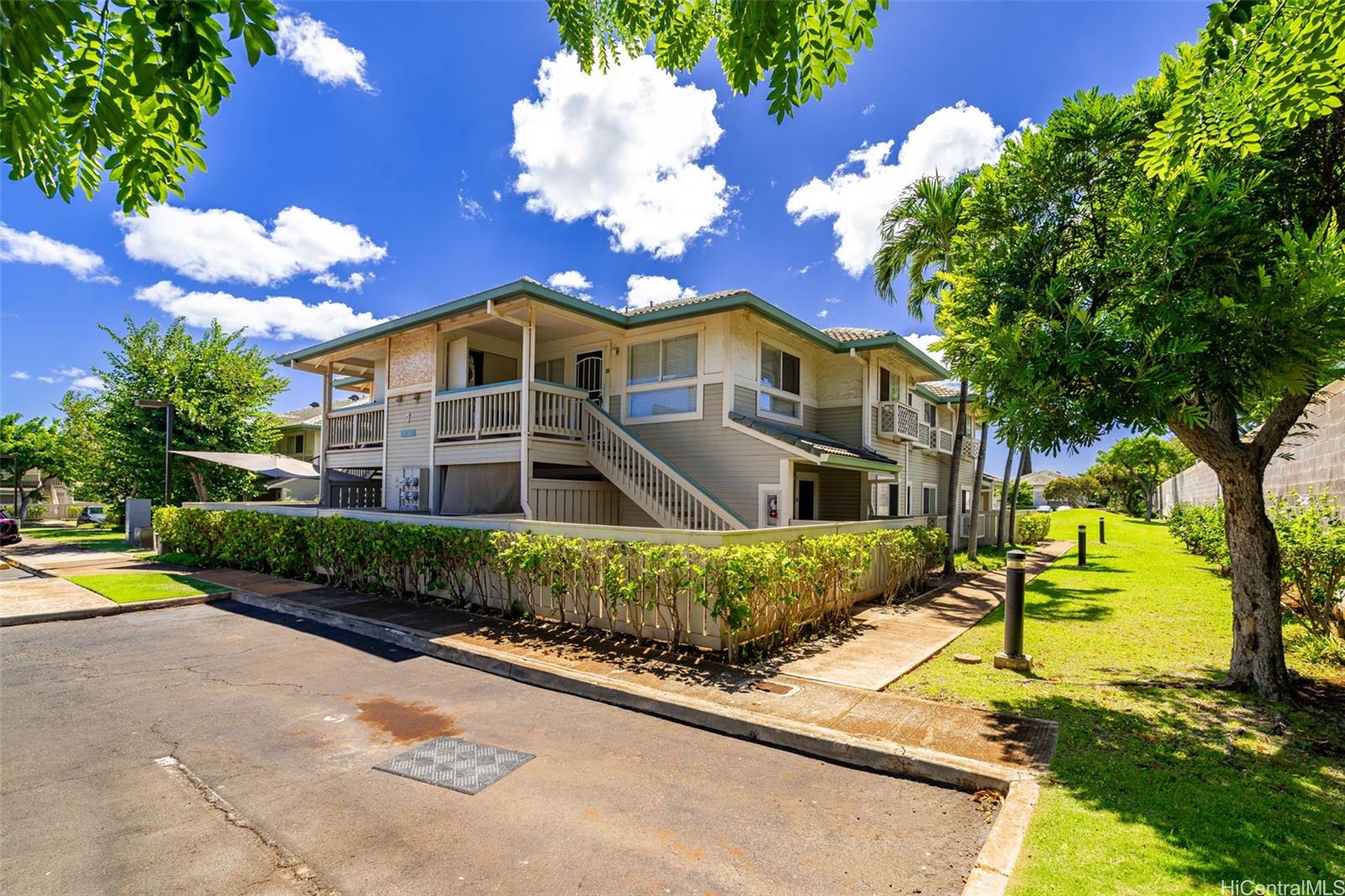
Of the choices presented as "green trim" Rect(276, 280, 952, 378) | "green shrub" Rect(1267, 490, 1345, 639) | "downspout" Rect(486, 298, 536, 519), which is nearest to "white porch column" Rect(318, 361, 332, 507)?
"green trim" Rect(276, 280, 952, 378)

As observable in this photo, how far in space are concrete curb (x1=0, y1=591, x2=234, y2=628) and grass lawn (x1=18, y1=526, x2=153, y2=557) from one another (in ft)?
33.4

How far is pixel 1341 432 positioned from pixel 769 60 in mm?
10374

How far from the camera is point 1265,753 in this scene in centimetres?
450

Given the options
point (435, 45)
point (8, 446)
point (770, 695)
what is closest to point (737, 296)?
point (435, 45)

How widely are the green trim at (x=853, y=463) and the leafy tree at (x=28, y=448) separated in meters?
42.6

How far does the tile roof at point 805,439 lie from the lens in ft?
40.1

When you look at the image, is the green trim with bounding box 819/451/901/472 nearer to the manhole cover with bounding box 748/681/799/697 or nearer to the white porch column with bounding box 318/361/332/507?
the manhole cover with bounding box 748/681/799/697

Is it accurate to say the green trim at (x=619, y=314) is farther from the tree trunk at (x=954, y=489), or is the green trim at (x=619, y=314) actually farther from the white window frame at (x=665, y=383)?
the tree trunk at (x=954, y=489)

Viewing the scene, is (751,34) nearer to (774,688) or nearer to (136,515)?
(774,688)

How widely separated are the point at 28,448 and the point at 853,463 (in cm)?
4706

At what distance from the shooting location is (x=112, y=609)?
1014 cm

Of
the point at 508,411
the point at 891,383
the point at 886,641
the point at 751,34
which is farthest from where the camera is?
the point at 891,383

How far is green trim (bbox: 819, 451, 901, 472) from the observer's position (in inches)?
475

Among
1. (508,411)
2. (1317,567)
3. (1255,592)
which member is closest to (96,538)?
(508,411)
